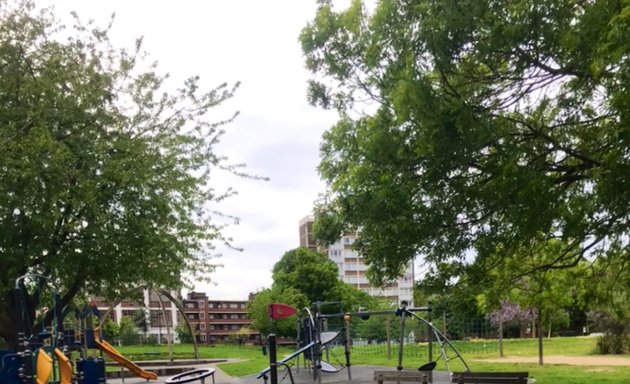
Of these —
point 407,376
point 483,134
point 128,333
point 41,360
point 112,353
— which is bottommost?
point 128,333

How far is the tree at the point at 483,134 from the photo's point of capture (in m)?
7.02

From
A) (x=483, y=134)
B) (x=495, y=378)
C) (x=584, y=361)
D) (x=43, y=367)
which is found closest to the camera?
(x=483, y=134)

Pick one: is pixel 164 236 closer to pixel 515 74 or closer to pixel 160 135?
pixel 160 135

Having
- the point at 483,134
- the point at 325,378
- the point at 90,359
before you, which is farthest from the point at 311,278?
the point at 483,134

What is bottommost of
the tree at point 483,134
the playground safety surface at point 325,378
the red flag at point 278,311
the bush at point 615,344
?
the bush at point 615,344

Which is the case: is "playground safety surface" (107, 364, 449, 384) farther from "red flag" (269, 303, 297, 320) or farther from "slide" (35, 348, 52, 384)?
"slide" (35, 348, 52, 384)

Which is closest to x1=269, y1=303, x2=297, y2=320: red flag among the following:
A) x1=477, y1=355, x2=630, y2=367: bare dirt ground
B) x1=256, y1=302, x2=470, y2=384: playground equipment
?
x1=256, y1=302, x2=470, y2=384: playground equipment

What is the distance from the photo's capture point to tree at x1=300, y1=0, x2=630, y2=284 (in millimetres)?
7020

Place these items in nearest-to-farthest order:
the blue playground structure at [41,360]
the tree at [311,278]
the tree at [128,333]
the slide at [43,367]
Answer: the blue playground structure at [41,360]
the slide at [43,367]
the tree at [311,278]
the tree at [128,333]

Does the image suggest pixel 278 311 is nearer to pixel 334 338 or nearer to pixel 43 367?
pixel 334 338

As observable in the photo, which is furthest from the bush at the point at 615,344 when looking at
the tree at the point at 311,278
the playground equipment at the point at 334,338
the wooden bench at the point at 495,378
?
the tree at the point at 311,278

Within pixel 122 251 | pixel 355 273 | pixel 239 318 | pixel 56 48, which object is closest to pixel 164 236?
pixel 122 251

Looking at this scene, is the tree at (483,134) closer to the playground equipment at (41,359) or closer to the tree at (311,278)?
the playground equipment at (41,359)

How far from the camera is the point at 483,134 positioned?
24.5 feet
